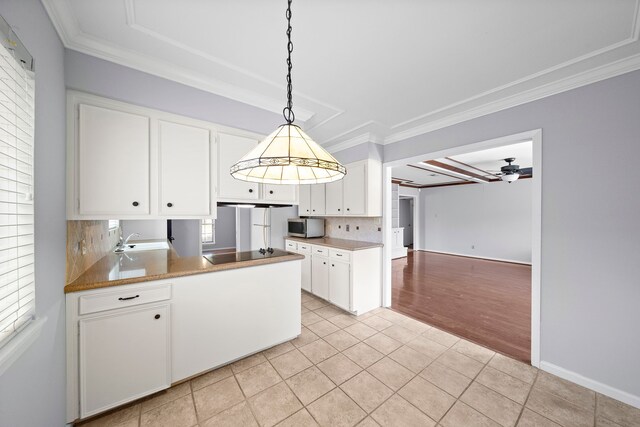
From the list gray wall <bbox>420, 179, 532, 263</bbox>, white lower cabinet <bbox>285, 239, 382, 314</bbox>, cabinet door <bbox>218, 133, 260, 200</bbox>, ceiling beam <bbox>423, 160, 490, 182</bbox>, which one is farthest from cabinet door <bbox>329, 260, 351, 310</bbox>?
gray wall <bbox>420, 179, 532, 263</bbox>

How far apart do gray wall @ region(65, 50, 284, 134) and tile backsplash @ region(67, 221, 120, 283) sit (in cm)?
101

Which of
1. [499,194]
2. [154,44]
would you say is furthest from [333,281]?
[499,194]

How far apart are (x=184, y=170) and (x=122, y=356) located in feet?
4.71

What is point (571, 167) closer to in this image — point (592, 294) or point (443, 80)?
point (592, 294)

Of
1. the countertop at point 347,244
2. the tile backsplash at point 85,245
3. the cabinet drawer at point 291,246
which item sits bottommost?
the cabinet drawer at point 291,246

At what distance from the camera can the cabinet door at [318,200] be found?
13.3 feet

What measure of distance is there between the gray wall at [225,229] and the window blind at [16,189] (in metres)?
7.33

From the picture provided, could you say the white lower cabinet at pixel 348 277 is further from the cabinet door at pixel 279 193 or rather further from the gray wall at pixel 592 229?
the gray wall at pixel 592 229

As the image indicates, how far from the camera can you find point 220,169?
7.27ft

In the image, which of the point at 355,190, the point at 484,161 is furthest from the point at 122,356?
the point at 484,161

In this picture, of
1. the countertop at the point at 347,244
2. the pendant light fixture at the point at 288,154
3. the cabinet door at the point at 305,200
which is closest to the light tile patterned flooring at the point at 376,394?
the countertop at the point at 347,244

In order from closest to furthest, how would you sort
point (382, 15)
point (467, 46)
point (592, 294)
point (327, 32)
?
point (382, 15), point (327, 32), point (467, 46), point (592, 294)

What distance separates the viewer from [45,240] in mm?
1234

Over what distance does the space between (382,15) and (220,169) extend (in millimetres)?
1737
